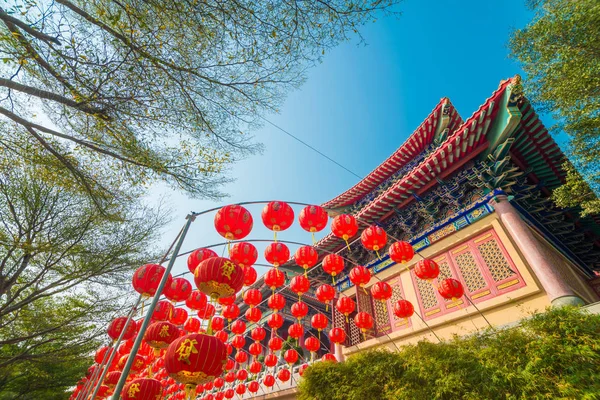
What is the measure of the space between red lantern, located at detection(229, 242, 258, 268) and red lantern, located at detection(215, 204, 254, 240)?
4.53ft

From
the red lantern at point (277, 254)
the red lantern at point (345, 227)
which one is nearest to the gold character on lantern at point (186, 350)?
the red lantern at point (277, 254)

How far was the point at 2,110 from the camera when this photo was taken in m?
4.44

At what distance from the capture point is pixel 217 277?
397 centimetres

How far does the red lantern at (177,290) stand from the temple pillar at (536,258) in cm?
729

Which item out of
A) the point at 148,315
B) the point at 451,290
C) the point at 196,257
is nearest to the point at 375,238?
the point at 451,290

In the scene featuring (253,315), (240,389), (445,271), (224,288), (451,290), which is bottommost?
(240,389)

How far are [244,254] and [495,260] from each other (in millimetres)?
5874

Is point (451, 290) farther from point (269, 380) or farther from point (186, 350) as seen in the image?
point (269, 380)

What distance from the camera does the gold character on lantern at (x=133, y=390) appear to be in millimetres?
5340

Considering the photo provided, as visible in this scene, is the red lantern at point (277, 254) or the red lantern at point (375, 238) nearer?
the red lantern at point (375, 238)

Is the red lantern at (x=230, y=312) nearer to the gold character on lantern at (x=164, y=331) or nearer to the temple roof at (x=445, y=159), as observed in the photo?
the gold character on lantern at (x=164, y=331)

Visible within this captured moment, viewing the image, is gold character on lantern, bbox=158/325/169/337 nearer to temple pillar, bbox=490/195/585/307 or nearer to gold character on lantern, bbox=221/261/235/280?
gold character on lantern, bbox=221/261/235/280

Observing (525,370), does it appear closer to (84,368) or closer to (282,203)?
(282,203)

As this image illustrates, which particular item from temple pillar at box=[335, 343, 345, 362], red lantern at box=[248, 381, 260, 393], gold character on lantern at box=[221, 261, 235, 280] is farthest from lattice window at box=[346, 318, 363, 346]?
gold character on lantern at box=[221, 261, 235, 280]
